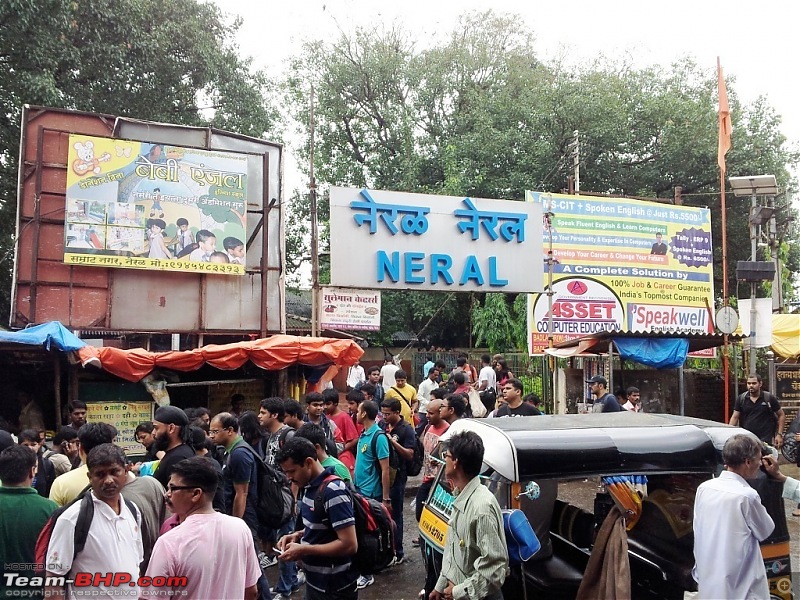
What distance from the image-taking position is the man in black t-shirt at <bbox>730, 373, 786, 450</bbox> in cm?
877

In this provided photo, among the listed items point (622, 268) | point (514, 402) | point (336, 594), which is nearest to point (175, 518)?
point (336, 594)

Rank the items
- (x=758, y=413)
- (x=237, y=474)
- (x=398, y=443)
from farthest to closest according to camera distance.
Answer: (x=758, y=413)
(x=398, y=443)
(x=237, y=474)

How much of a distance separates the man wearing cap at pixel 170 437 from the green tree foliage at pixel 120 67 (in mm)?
11653

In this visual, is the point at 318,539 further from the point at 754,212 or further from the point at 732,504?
the point at 754,212

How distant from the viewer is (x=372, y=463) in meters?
6.48

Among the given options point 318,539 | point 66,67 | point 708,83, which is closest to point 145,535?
point 318,539

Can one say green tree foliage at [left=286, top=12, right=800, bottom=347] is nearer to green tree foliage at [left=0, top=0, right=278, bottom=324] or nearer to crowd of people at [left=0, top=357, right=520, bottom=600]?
green tree foliage at [left=0, top=0, right=278, bottom=324]

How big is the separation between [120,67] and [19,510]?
655 inches

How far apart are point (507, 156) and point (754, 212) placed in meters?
12.5

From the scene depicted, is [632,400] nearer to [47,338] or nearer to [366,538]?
[366,538]

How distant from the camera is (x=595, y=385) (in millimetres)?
9805

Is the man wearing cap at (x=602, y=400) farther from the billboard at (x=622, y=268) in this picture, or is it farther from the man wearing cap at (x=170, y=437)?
the billboard at (x=622, y=268)

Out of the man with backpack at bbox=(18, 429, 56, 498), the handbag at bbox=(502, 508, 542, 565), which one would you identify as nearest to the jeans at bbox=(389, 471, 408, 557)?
the handbag at bbox=(502, 508, 542, 565)

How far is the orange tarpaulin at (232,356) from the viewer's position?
10523 mm
